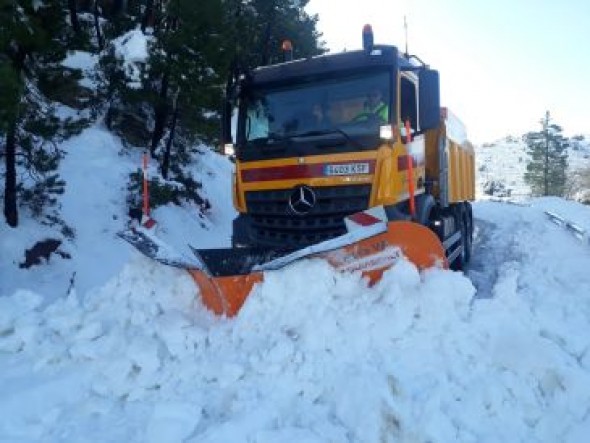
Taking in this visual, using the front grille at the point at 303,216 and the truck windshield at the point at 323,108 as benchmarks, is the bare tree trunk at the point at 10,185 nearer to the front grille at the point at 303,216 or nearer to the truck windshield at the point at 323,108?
the truck windshield at the point at 323,108

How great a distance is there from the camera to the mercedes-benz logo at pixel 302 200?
722 cm

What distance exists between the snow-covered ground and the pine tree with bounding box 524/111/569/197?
60.3 m

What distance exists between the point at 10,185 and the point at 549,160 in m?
60.2

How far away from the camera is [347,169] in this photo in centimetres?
706

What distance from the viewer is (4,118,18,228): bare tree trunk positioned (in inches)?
420

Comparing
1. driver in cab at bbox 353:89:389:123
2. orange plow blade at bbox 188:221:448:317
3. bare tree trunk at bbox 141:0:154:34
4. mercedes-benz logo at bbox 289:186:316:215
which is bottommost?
orange plow blade at bbox 188:221:448:317

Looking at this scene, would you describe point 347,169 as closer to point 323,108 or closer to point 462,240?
point 323,108

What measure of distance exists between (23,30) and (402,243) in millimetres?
7161

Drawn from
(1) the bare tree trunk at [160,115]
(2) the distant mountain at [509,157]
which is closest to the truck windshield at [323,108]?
(1) the bare tree trunk at [160,115]

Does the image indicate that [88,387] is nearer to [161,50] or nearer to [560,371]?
[560,371]

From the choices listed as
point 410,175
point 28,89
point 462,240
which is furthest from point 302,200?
point 28,89

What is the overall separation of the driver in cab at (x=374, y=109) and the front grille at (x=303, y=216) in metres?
0.76

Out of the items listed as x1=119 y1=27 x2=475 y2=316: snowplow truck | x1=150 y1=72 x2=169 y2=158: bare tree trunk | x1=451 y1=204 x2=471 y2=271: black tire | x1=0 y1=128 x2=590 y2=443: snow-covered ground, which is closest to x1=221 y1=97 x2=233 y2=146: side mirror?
x1=119 y1=27 x2=475 y2=316: snowplow truck

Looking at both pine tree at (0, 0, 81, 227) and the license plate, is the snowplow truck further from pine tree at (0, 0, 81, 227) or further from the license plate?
pine tree at (0, 0, 81, 227)
